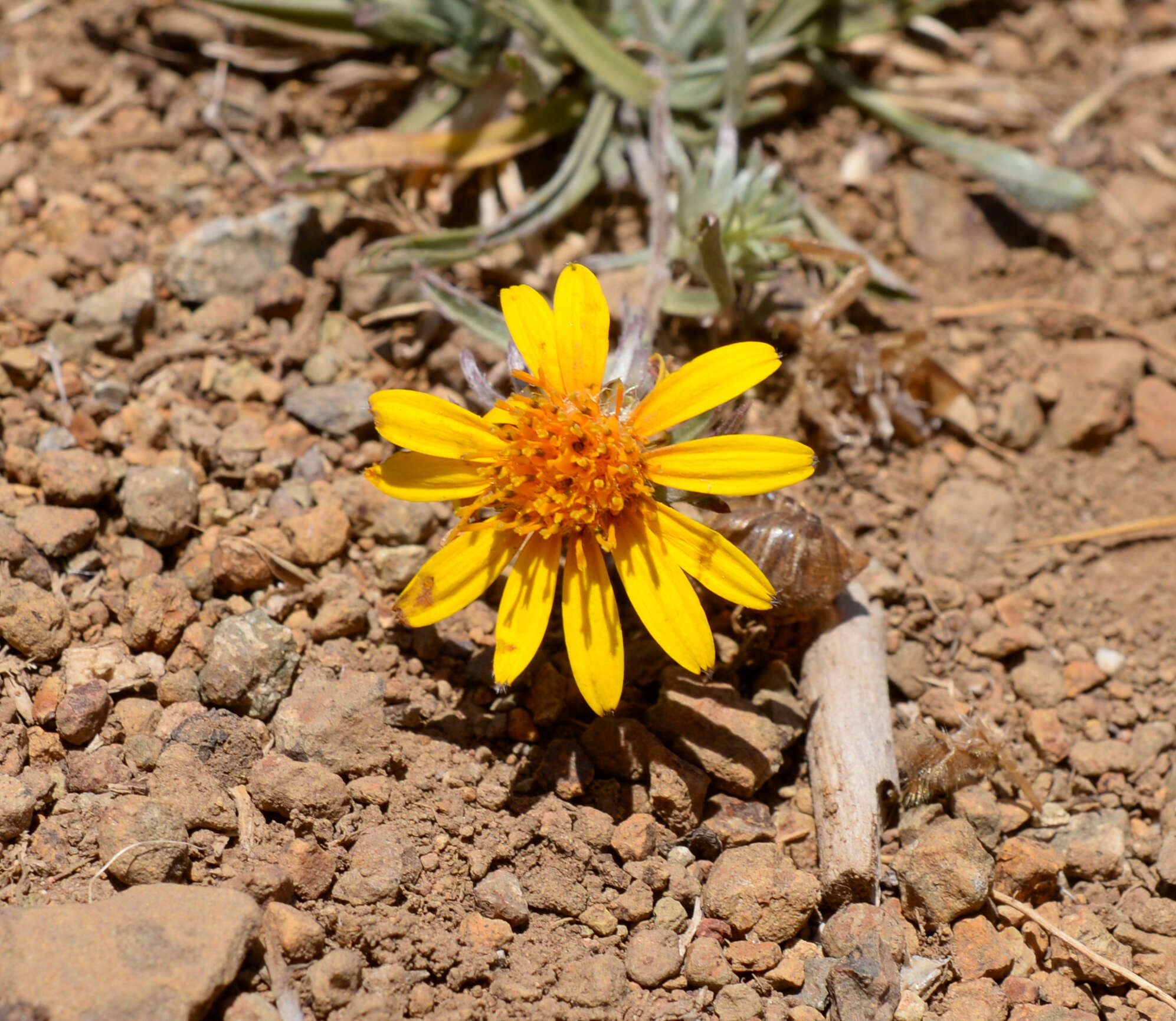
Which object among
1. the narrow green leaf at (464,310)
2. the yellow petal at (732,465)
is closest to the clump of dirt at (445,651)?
the narrow green leaf at (464,310)

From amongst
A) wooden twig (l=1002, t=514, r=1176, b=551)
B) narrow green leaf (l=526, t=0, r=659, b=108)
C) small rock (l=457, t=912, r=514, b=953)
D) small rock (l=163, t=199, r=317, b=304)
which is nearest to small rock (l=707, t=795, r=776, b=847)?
small rock (l=457, t=912, r=514, b=953)

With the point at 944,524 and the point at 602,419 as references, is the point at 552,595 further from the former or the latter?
the point at 944,524

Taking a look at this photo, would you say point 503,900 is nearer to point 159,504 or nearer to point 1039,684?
point 159,504

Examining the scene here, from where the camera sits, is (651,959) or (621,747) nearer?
(651,959)

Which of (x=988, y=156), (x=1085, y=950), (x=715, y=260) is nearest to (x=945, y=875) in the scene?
(x=1085, y=950)

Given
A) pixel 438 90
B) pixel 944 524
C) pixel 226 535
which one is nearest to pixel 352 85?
pixel 438 90

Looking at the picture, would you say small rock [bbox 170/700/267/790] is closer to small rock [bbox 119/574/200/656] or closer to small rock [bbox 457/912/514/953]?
small rock [bbox 119/574/200/656]
